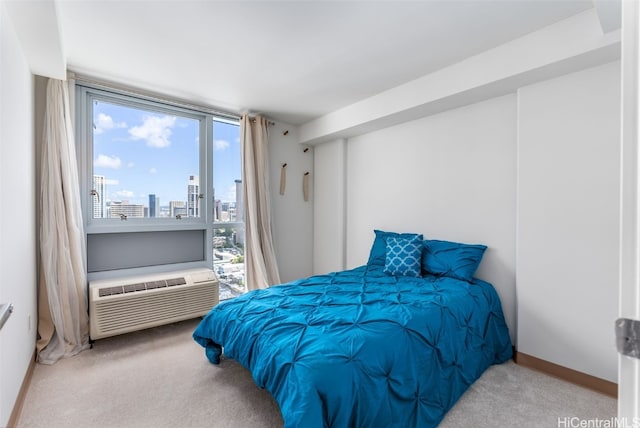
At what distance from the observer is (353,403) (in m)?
1.39

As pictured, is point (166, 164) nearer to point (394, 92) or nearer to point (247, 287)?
point (247, 287)

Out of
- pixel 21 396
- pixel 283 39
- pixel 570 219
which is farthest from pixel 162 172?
pixel 570 219

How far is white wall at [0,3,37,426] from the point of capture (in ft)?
5.19

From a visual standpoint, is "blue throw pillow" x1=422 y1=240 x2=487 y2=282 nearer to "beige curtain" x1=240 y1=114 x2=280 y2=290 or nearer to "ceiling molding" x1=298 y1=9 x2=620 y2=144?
"ceiling molding" x1=298 y1=9 x2=620 y2=144

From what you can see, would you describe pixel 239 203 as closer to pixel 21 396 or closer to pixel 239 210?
pixel 239 210

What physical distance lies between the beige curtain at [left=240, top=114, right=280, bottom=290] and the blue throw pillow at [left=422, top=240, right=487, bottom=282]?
6.29 ft

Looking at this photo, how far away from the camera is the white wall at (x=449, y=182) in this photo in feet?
8.59

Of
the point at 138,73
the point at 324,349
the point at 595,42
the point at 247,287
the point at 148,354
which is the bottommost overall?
the point at 148,354

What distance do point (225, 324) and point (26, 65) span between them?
237 centimetres

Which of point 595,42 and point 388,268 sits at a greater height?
point 595,42

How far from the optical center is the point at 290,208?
4289 mm

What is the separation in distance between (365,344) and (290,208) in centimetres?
292

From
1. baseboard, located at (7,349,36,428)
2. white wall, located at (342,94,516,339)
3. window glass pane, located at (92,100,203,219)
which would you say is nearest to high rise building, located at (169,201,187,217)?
window glass pane, located at (92,100,203,219)

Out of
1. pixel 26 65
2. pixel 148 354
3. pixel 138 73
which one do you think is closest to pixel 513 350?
pixel 148 354
